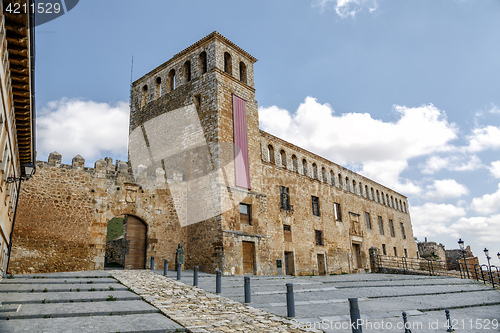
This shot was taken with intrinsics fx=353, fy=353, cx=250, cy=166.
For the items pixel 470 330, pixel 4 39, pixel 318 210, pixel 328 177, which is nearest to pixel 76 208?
pixel 4 39

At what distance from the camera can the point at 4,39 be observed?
6066mm

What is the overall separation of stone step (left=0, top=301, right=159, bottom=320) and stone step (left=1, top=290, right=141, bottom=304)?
0.92 feet

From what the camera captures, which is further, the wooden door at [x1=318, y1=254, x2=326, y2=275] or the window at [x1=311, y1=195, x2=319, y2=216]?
the window at [x1=311, y1=195, x2=319, y2=216]

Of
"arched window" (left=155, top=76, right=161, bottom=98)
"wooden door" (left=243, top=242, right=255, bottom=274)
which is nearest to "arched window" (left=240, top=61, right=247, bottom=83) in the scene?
"arched window" (left=155, top=76, right=161, bottom=98)

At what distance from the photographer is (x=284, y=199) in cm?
2159

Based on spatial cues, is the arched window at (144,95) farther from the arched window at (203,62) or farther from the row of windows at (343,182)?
the row of windows at (343,182)

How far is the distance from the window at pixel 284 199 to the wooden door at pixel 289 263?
2.65 meters

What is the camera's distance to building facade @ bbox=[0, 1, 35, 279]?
6008mm

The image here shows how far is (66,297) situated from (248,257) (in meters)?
9.99

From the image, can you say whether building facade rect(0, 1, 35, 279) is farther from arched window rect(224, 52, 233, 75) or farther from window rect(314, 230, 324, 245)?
window rect(314, 230, 324, 245)

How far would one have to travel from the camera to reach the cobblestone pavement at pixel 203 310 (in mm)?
6020

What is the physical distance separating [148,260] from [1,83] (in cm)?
1046

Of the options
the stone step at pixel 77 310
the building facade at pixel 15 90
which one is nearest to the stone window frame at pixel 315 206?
the building facade at pixel 15 90

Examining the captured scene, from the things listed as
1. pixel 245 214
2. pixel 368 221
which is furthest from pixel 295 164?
pixel 368 221
